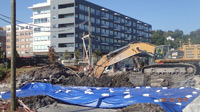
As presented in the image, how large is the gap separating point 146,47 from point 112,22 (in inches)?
2248

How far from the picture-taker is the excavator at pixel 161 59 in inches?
683

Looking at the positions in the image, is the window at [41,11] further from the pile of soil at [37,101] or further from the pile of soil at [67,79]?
the pile of soil at [37,101]

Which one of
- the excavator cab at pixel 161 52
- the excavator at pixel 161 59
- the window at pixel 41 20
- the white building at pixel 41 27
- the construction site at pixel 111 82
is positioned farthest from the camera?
the window at pixel 41 20

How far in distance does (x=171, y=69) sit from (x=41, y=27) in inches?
2032

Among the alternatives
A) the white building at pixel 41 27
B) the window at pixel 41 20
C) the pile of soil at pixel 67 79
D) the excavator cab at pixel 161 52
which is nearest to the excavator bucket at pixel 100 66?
the pile of soil at pixel 67 79

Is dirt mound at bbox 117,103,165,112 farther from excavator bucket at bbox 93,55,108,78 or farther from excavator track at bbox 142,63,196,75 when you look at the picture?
excavator track at bbox 142,63,196,75

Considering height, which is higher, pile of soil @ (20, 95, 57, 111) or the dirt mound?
the dirt mound

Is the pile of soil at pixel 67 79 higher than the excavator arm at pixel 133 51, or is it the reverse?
the excavator arm at pixel 133 51

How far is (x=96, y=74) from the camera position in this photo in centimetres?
1903

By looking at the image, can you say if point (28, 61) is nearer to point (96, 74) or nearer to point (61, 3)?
point (96, 74)

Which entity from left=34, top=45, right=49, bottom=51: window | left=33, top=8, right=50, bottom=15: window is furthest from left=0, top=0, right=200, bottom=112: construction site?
left=33, top=8, right=50, bottom=15: window

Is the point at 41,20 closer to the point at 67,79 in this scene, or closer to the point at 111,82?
the point at 67,79

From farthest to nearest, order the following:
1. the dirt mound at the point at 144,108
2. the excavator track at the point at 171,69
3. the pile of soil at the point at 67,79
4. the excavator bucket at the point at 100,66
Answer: the excavator track at the point at 171,69, the excavator bucket at the point at 100,66, the pile of soil at the point at 67,79, the dirt mound at the point at 144,108

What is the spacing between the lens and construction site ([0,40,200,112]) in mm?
10516
